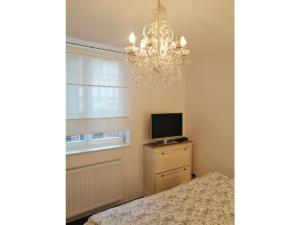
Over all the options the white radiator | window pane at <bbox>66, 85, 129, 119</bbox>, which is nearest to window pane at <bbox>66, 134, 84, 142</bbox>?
window pane at <bbox>66, 85, 129, 119</bbox>

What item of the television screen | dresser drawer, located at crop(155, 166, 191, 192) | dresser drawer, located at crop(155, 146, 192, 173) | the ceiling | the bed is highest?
the ceiling

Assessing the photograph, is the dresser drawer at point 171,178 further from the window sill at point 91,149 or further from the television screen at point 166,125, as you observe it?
the window sill at point 91,149

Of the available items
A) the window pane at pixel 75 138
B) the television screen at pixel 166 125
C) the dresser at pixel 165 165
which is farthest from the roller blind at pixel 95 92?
the dresser at pixel 165 165

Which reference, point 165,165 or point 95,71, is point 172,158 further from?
point 95,71

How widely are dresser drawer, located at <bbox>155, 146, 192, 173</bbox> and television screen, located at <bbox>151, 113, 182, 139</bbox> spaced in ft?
0.95

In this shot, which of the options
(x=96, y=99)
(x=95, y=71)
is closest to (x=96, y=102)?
(x=96, y=99)

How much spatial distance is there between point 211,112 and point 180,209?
2.06 m

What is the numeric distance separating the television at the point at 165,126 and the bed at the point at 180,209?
1075 mm

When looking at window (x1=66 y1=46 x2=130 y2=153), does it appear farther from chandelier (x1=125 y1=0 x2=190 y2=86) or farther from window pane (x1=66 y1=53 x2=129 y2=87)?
chandelier (x1=125 y1=0 x2=190 y2=86)

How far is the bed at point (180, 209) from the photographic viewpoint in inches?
74.0

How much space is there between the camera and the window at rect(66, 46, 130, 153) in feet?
8.97
